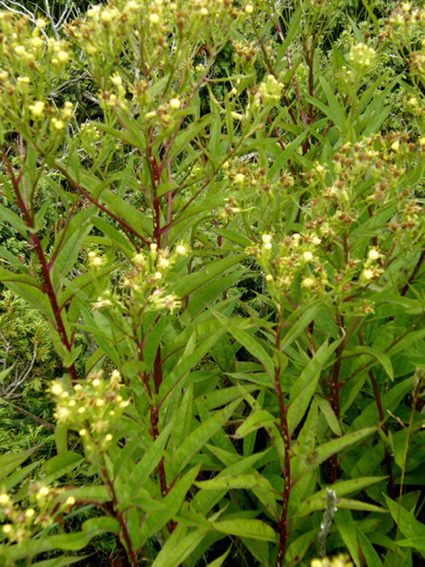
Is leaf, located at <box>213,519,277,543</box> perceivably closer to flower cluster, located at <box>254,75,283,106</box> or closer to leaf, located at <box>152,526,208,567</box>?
leaf, located at <box>152,526,208,567</box>

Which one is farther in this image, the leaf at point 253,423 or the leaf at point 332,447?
the leaf at point 332,447

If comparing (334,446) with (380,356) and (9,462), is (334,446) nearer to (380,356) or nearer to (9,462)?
(380,356)

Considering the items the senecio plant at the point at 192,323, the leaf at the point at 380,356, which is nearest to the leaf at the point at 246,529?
the senecio plant at the point at 192,323

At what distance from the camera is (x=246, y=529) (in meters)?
1.51

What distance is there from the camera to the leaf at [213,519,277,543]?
4.81 feet

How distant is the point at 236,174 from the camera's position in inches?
66.6

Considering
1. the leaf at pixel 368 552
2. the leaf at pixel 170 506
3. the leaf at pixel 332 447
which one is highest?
the leaf at pixel 170 506

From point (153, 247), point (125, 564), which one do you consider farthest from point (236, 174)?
point (125, 564)

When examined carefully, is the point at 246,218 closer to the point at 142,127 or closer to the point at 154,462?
the point at 142,127

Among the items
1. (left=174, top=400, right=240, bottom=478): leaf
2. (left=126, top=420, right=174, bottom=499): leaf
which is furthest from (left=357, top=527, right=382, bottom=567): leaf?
(left=126, top=420, right=174, bottom=499): leaf

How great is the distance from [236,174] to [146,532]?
1.08m

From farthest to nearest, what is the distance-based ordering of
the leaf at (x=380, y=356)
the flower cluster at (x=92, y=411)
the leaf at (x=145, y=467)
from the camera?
the leaf at (x=380, y=356)
the leaf at (x=145, y=467)
the flower cluster at (x=92, y=411)

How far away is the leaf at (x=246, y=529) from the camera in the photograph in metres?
1.47

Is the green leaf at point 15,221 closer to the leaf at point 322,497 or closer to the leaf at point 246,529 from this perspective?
the leaf at point 246,529
